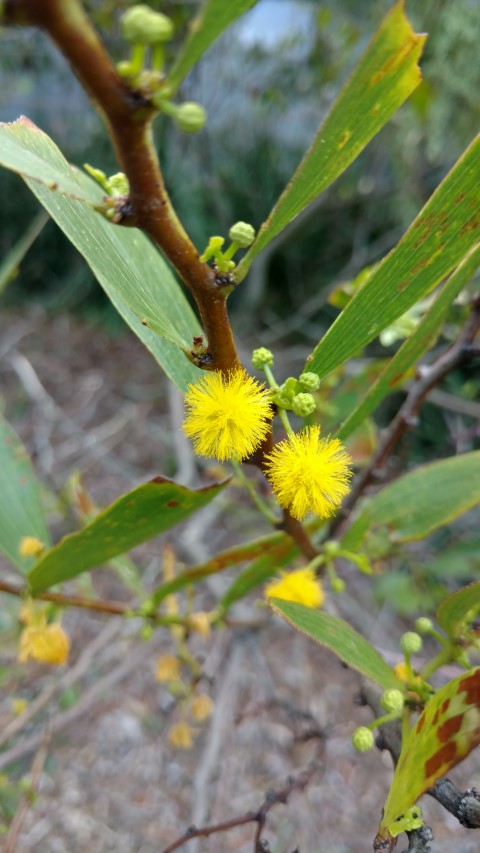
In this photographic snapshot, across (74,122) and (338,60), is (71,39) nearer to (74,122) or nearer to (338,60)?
(338,60)

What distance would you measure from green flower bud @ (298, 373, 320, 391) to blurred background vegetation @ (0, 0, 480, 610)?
163cm

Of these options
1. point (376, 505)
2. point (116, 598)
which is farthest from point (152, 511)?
point (116, 598)

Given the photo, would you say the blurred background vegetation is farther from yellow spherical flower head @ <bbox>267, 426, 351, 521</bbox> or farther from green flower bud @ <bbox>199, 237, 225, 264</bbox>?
green flower bud @ <bbox>199, 237, 225, 264</bbox>

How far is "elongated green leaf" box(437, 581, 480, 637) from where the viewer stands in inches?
17.2

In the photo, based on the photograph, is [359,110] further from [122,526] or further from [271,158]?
[271,158]

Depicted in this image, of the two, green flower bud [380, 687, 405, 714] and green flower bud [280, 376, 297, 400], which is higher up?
green flower bud [280, 376, 297, 400]

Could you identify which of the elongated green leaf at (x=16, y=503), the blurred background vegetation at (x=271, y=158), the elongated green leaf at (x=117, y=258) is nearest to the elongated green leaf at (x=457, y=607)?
the elongated green leaf at (x=117, y=258)

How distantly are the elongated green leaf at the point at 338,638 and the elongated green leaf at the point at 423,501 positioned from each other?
23 centimetres

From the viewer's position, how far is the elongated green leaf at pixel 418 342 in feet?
1.45

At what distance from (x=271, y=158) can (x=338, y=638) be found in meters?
2.47

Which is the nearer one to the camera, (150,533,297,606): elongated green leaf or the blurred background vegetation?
(150,533,297,606): elongated green leaf

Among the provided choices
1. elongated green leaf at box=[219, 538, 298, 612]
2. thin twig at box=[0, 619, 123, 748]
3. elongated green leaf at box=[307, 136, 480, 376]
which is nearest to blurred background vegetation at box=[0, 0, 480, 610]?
thin twig at box=[0, 619, 123, 748]

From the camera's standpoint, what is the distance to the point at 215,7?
9.0 inches

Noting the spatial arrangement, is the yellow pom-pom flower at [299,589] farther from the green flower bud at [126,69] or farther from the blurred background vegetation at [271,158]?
the blurred background vegetation at [271,158]
